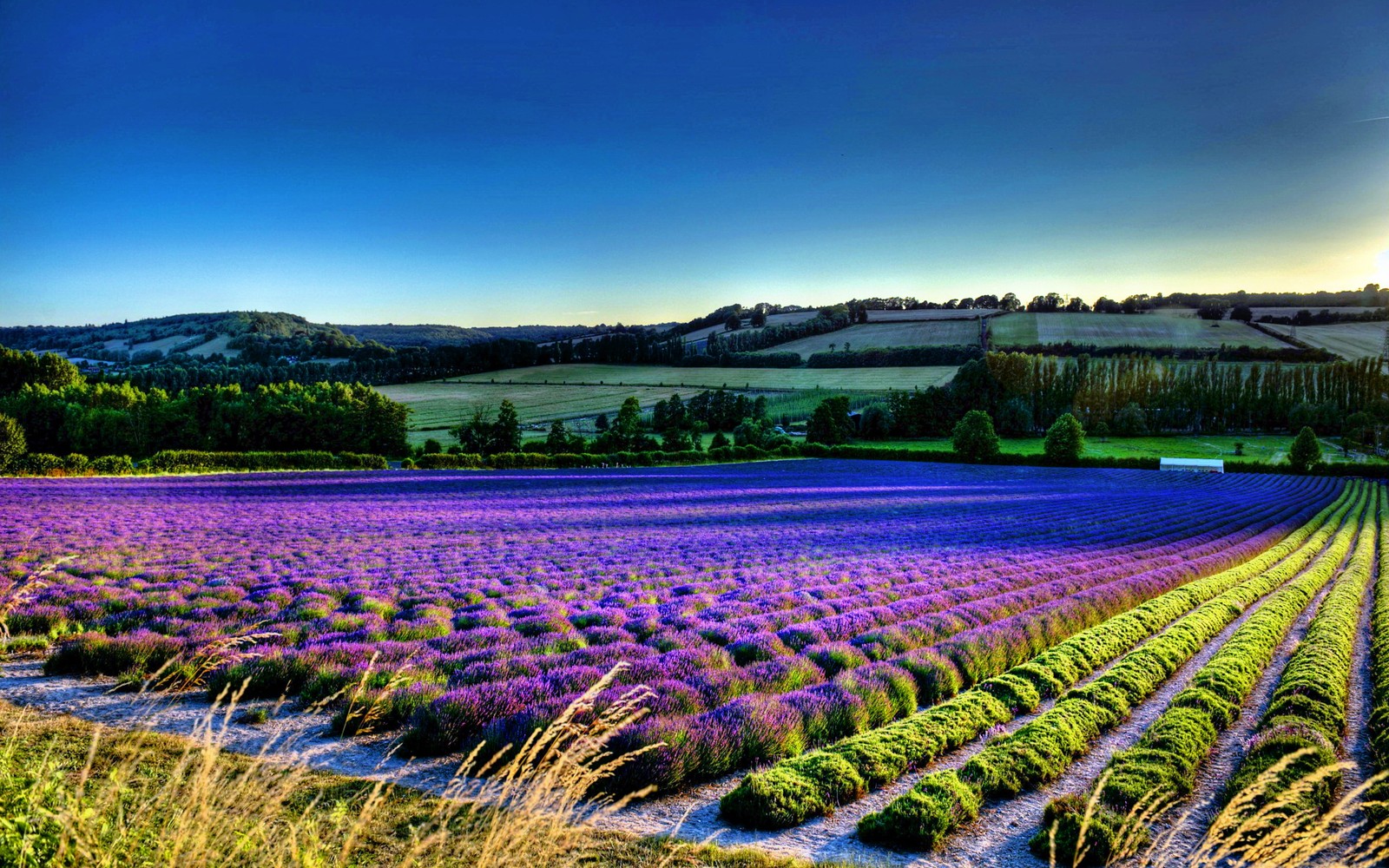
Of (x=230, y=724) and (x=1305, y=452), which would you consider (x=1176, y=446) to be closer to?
(x=1305, y=452)

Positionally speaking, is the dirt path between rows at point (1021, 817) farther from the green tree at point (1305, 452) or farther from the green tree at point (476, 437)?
the green tree at point (1305, 452)

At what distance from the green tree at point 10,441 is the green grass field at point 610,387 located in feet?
115

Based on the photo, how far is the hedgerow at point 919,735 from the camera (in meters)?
5.75

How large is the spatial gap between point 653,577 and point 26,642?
1049 cm

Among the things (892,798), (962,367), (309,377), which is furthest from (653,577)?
(309,377)

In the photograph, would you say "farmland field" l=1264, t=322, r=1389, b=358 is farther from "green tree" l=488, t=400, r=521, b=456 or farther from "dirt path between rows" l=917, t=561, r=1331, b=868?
"dirt path between rows" l=917, t=561, r=1331, b=868

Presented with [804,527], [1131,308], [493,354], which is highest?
[1131,308]

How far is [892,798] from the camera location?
20.2 ft

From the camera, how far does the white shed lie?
205 ft

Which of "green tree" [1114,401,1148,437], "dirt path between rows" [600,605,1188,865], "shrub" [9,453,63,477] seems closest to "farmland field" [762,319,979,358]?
"green tree" [1114,401,1148,437]

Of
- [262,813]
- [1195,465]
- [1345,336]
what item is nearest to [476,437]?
[262,813]

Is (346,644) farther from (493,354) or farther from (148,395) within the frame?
(493,354)

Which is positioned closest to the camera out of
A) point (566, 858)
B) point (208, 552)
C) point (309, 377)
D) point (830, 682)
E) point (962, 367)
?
point (566, 858)

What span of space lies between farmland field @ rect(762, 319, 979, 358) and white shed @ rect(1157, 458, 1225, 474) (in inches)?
2163
